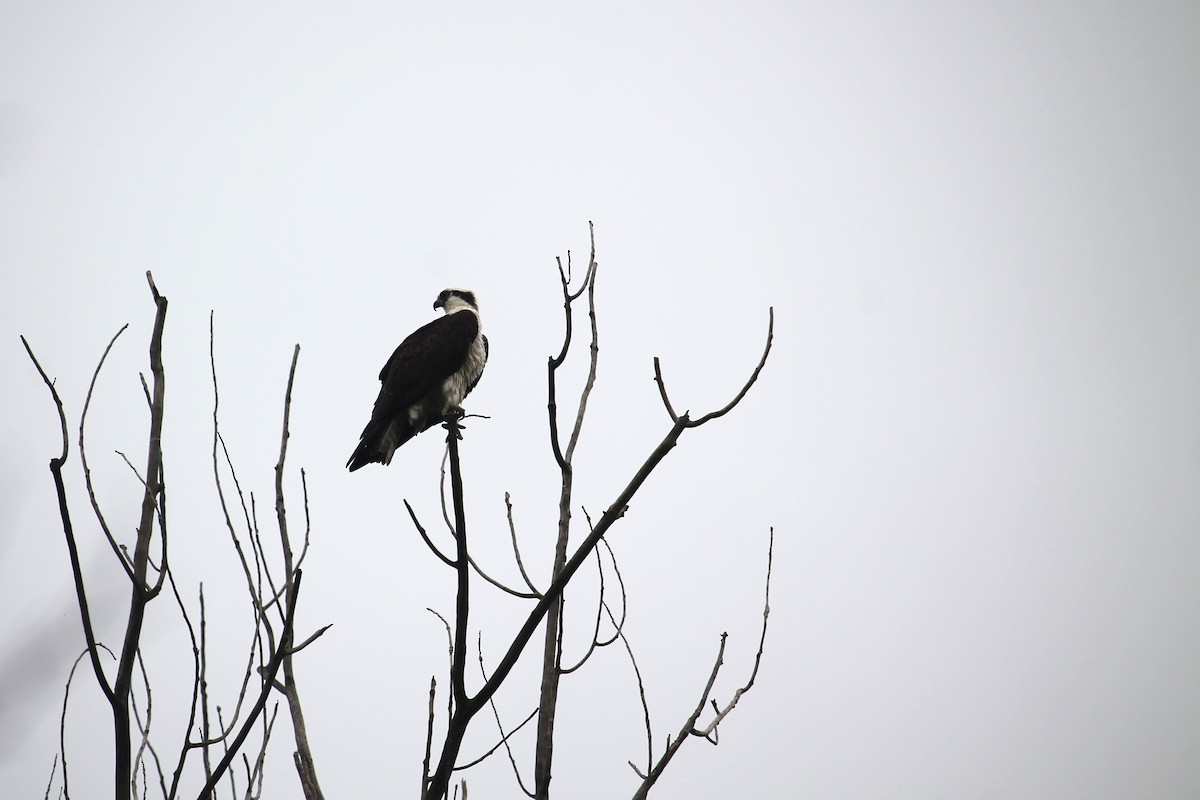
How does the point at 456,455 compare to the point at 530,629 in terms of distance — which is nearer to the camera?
the point at 530,629

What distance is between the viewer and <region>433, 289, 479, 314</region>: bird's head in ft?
23.3

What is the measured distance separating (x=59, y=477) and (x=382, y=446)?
11.5ft

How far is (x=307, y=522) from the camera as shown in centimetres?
249

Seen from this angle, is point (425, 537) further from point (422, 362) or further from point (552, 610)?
point (422, 362)

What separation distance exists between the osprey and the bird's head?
0.60m

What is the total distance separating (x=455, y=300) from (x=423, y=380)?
6.10 feet

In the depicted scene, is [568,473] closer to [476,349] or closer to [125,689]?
[125,689]

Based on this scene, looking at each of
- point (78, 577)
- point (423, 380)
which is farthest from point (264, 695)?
point (423, 380)

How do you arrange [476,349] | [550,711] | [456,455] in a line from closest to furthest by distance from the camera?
[456,455] → [550,711] → [476,349]

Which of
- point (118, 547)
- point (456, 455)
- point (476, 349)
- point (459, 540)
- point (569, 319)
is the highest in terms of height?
point (476, 349)

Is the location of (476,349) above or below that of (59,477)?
above

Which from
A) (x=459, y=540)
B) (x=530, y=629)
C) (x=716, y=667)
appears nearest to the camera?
(x=530, y=629)

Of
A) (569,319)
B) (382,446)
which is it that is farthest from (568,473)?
(382,446)

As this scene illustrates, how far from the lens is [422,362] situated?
563cm
